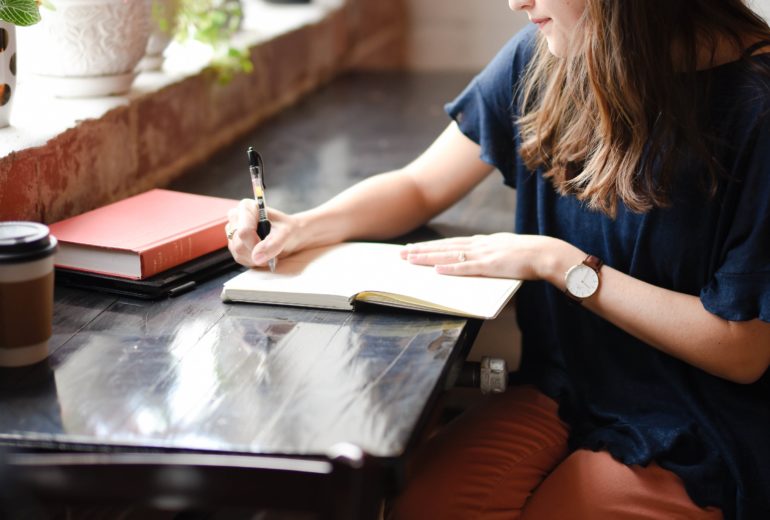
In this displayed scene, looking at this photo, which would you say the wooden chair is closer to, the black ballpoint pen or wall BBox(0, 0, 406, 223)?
the black ballpoint pen

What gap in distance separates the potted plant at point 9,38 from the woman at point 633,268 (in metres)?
0.40

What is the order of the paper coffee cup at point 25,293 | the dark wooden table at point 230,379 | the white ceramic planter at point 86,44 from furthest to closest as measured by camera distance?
1. the white ceramic planter at point 86,44
2. the paper coffee cup at point 25,293
3. the dark wooden table at point 230,379

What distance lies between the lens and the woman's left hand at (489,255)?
132 cm

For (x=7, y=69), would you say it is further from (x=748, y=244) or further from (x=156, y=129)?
(x=748, y=244)

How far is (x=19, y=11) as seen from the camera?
1291mm

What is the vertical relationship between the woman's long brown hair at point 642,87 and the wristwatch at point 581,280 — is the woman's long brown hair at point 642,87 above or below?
above

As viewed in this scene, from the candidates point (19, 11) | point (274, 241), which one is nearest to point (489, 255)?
point (274, 241)

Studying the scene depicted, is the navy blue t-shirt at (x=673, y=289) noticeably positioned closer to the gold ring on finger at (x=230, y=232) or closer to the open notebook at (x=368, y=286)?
the open notebook at (x=368, y=286)

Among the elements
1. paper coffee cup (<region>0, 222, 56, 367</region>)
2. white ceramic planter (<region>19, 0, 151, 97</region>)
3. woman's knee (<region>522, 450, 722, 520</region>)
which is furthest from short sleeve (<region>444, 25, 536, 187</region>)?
paper coffee cup (<region>0, 222, 56, 367</region>)

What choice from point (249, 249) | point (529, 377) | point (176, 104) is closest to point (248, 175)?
point (176, 104)

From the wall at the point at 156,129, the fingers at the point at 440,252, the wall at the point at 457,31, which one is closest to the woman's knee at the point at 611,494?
the fingers at the point at 440,252

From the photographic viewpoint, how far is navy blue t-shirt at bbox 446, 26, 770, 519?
1.24 meters

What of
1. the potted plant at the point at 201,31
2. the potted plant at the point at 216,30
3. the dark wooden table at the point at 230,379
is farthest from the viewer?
the potted plant at the point at 216,30

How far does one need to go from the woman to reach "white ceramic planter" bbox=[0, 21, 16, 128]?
0.42 metres
